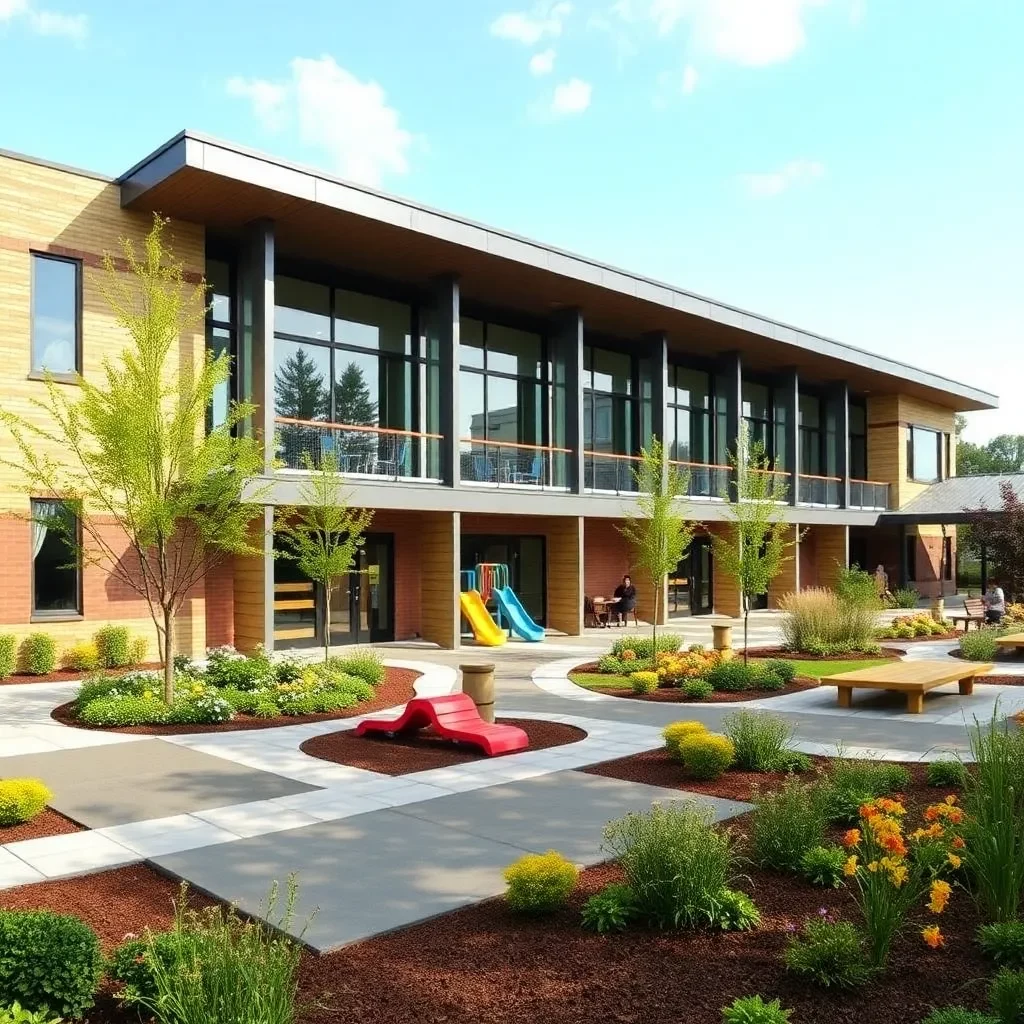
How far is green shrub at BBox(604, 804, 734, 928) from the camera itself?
4.95m

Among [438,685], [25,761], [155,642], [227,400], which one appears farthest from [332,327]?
[25,761]

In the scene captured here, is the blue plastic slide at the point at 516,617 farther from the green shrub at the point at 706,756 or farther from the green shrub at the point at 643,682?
the green shrub at the point at 706,756

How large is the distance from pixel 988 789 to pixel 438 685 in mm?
10379

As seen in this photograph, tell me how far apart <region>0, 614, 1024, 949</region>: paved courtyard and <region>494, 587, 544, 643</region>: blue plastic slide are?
907cm

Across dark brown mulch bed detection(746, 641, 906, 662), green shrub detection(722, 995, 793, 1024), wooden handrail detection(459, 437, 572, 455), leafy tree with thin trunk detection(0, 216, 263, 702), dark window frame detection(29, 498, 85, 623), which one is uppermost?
wooden handrail detection(459, 437, 572, 455)

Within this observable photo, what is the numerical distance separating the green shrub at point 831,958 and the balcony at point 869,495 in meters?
32.7

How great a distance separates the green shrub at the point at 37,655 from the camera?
1523 centimetres

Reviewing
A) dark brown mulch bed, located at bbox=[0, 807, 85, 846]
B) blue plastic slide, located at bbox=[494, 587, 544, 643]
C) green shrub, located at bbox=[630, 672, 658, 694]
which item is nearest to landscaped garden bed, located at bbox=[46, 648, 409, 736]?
green shrub, located at bbox=[630, 672, 658, 694]

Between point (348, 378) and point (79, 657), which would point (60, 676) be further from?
point (348, 378)

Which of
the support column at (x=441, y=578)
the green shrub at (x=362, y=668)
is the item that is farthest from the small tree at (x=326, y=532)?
the support column at (x=441, y=578)

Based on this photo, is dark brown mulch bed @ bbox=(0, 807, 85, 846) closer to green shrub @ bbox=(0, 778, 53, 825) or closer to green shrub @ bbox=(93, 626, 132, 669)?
green shrub @ bbox=(0, 778, 53, 825)

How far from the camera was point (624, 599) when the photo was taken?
83.2ft

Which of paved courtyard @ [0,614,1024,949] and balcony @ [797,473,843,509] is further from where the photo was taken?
balcony @ [797,473,843,509]

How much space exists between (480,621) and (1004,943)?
17.4 meters
